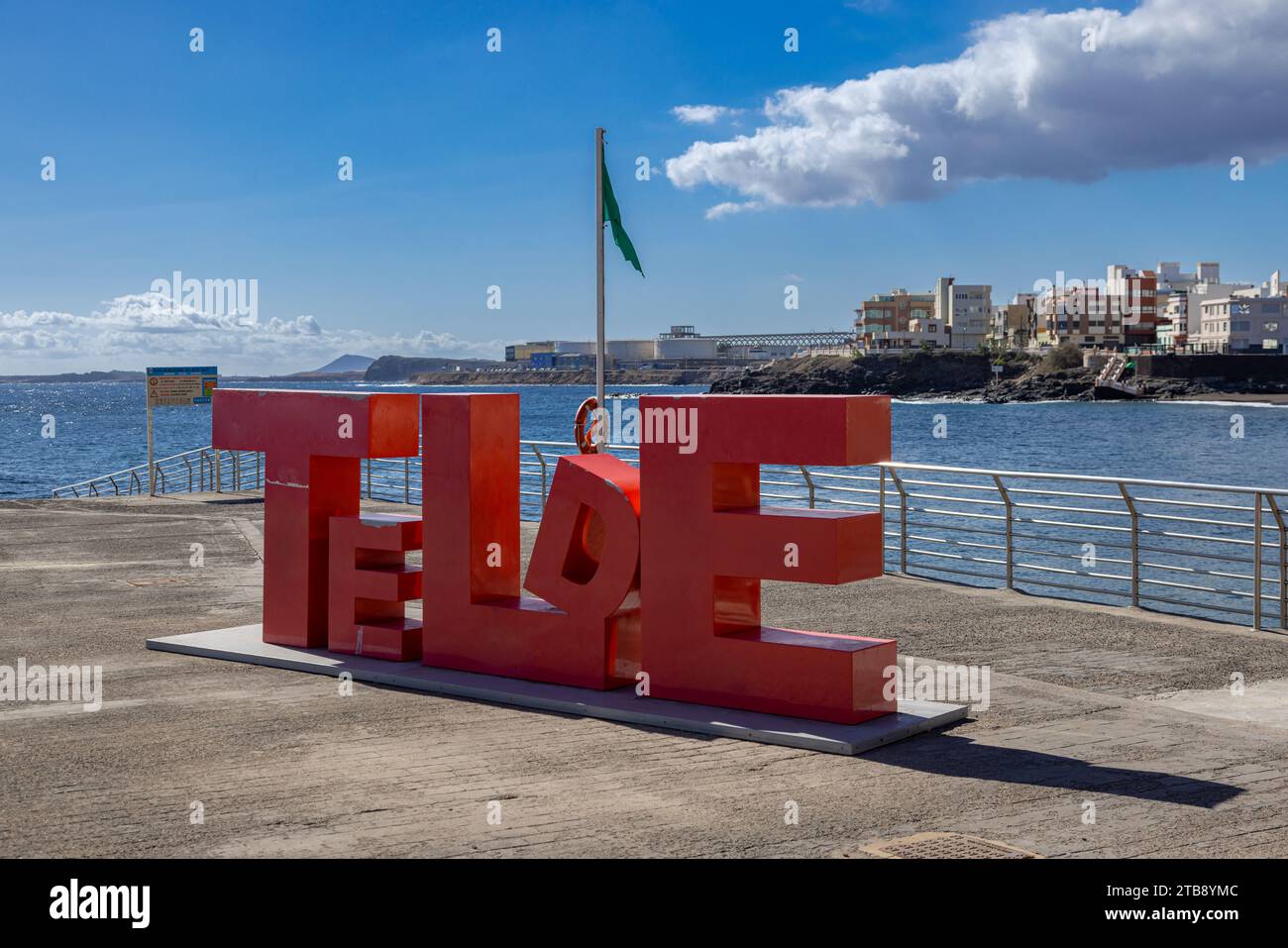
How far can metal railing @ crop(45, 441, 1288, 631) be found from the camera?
503 inches

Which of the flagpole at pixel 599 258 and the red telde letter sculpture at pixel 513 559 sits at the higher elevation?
the flagpole at pixel 599 258

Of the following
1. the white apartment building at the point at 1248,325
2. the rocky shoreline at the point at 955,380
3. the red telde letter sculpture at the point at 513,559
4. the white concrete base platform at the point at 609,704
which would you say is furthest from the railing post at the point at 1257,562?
the white apartment building at the point at 1248,325

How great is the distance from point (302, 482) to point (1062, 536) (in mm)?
22992

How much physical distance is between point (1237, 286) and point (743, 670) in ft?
627

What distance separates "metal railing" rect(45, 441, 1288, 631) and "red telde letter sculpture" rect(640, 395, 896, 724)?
3307mm

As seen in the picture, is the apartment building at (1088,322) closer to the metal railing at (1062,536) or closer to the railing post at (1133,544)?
the metal railing at (1062,536)

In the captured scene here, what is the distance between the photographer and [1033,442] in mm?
82188

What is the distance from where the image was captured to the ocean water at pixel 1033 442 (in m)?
62.9

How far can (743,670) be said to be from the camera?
884cm

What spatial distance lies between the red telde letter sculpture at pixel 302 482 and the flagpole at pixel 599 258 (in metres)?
1.52

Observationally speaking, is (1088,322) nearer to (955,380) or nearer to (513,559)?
(955,380)

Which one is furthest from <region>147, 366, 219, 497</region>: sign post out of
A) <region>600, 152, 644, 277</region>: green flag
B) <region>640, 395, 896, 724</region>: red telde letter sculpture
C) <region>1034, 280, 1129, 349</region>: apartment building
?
<region>1034, 280, 1129, 349</region>: apartment building

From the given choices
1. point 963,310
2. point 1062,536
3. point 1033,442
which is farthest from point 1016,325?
point 1062,536
